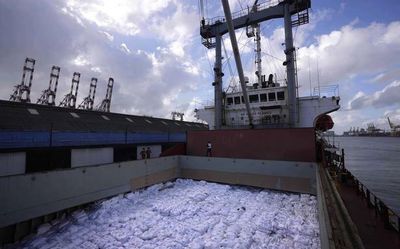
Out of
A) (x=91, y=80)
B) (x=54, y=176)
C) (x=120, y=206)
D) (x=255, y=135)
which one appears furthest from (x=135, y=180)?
(x=91, y=80)

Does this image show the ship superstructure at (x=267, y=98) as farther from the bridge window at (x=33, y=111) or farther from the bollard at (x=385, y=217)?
the bridge window at (x=33, y=111)

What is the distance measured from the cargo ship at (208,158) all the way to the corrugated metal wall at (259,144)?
0.06 metres

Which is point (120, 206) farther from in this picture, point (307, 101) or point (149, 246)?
point (307, 101)

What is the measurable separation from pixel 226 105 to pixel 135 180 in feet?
40.2

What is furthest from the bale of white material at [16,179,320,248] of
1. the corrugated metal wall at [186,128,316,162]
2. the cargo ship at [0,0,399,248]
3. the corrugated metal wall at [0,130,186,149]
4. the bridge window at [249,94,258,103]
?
the bridge window at [249,94,258,103]

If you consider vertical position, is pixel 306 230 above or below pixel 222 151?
below

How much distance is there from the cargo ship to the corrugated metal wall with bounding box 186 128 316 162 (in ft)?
0.19

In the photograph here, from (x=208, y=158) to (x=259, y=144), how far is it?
3.46 meters

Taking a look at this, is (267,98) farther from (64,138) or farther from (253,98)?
(64,138)

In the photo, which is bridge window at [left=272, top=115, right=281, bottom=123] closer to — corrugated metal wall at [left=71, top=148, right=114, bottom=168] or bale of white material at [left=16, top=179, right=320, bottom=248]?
bale of white material at [left=16, top=179, right=320, bottom=248]

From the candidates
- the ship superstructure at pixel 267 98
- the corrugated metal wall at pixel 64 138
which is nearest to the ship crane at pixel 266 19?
the ship superstructure at pixel 267 98

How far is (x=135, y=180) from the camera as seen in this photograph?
12047 millimetres

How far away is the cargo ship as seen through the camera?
281 inches

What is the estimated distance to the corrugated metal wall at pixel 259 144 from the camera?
1252 cm
